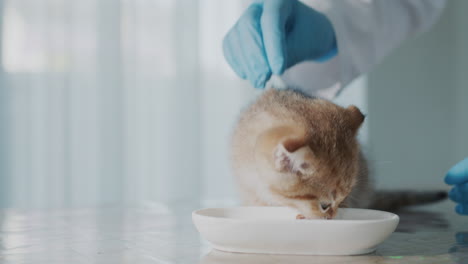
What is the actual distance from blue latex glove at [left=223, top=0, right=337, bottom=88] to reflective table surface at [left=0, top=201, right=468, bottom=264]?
44 centimetres

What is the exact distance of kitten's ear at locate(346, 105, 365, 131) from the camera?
1144mm

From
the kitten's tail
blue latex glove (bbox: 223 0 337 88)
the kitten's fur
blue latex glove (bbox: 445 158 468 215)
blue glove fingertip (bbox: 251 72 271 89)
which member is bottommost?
the kitten's tail

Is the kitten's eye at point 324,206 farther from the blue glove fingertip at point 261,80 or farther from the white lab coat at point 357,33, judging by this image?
the white lab coat at point 357,33

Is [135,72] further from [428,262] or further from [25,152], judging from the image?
[428,262]

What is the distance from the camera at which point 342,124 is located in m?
1.11

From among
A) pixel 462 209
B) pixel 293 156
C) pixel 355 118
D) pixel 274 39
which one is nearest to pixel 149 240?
pixel 293 156

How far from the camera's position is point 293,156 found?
37.8 inches

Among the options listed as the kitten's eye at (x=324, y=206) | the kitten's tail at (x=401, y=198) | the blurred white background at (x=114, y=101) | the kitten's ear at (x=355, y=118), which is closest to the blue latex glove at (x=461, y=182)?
the kitten's tail at (x=401, y=198)

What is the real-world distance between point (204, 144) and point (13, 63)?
3.97 ft

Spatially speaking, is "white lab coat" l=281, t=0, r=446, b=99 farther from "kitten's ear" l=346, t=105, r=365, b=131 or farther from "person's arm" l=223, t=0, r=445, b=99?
"kitten's ear" l=346, t=105, r=365, b=131

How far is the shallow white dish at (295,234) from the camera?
0.82 meters

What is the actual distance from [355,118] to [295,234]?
1.34 feet

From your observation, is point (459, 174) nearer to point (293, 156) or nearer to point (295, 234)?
point (293, 156)

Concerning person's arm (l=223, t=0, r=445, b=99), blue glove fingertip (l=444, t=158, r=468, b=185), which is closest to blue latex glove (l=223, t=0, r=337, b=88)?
person's arm (l=223, t=0, r=445, b=99)
